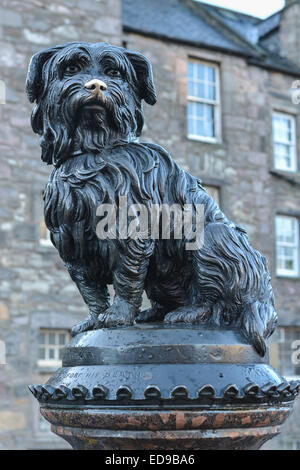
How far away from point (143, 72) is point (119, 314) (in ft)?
3.32

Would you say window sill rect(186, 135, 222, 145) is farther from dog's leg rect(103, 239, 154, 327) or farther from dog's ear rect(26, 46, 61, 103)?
dog's leg rect(103, 239, 154, 327)

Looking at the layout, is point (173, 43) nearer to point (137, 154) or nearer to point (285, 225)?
point (285, 225)

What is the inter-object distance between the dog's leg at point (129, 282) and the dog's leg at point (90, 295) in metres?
0.18

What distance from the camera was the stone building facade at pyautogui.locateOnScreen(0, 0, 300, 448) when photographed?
36.6ft

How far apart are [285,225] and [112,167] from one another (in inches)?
510

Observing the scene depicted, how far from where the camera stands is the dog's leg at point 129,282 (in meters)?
2.45

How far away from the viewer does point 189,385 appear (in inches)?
86.3

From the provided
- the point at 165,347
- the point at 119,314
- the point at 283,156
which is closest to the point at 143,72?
the point at 119,314

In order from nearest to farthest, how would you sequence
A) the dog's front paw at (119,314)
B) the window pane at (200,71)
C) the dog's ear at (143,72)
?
the dog's front paw at (119,314), the dog's ear at (143,72), the window pane at (200,71)

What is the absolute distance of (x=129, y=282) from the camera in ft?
8.14

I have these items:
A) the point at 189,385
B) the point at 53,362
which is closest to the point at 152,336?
the point at 189,385

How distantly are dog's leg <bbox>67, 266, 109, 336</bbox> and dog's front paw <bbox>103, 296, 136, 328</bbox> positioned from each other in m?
0.17

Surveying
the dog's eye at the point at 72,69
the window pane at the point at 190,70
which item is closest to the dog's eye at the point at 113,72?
the dog's eye at the point at 72,69

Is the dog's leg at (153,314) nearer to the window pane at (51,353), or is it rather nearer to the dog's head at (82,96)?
the dog's head at (82,96)
